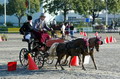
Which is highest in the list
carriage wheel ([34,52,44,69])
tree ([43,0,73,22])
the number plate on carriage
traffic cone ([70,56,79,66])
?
tree ([43,0,73,22])

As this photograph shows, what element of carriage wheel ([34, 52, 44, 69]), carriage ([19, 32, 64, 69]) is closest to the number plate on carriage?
carriage ([19, 32, 64, 69])

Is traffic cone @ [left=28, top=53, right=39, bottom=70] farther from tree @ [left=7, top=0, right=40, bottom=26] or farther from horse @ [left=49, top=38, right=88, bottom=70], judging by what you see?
tree @ [left=7, top=0, right=40, bottom=26]

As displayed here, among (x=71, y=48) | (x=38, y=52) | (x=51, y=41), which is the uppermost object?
(x=51, y=41)

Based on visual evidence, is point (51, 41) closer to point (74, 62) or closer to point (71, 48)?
point (71, 48)

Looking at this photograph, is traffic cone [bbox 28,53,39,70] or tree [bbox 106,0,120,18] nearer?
traffic cone [bbox 28,53,39,70]

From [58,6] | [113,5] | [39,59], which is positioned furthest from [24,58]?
[113,5]

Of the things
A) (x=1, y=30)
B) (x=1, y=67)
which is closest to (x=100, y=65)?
(x=1, y=67)

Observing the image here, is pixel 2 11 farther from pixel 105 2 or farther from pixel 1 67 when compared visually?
pixel 1 67

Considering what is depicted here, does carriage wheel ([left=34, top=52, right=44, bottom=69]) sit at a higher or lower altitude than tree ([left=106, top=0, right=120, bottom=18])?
lower

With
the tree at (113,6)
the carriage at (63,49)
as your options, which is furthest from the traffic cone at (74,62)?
the tree at (113,6)

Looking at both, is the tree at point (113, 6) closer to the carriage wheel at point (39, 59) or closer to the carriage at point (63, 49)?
the carriage at point (63, 49)

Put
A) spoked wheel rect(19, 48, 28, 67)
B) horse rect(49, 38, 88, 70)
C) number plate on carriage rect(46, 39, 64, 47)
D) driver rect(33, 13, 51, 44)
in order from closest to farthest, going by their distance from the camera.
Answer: horse rect(49, 38, 88, 70) < number plate on carriage rect(46, 39, 64, 47) < driver rect(33, 13, 51, 44) < spoked wheel rect(19, 48, 28, 67)

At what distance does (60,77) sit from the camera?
412 inches

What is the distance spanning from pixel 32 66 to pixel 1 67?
1.62m
